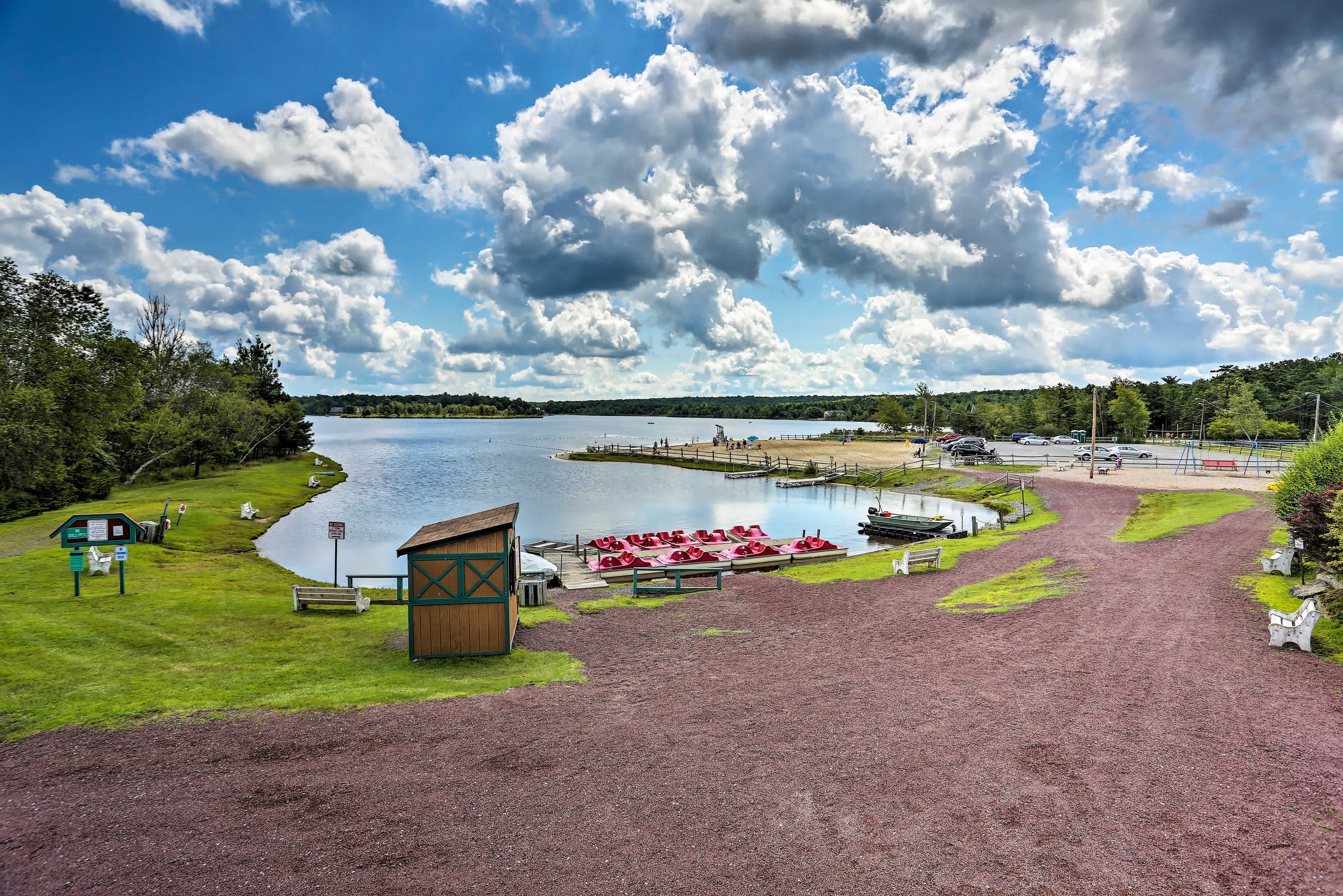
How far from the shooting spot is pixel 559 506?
2186 inches

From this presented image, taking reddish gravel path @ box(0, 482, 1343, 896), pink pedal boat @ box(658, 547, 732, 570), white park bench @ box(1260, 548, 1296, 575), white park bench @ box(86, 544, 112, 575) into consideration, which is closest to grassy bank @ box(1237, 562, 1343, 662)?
white park bench @ box(1260, 548, 1296, 575)

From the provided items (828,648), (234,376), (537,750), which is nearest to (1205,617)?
(828,648)

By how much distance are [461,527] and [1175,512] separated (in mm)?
33104

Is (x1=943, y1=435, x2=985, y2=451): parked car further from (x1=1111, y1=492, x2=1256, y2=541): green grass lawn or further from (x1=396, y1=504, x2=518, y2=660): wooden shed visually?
(x1=396, y1=504, x2=518, y2=660): wooden shed

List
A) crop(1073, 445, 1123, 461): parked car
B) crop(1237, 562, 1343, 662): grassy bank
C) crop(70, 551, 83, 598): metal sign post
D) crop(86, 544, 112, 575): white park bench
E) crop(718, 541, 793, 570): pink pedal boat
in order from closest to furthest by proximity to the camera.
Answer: crop(1237, 562, 1343, 662): grassy bank, crop(70, 551, 83, 598): metal sign post, crop(86, 544, 112, 575): white park bench, crop(718, 541, 793, 570): pink pedal boat, crop(1073, 445, 1123, 461): parked car

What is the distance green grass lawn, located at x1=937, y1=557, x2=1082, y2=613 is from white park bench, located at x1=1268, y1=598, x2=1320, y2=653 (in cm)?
500

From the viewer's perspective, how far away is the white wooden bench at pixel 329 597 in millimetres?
18375

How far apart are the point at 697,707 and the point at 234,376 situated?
303 feet

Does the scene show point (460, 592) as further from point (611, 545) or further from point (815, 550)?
point (815, 550)

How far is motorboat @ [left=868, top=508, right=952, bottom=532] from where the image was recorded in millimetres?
37719

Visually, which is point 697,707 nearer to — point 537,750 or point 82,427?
point 537,750

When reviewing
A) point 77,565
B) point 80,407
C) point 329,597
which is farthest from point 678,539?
point 80,407

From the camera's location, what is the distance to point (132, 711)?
1053cm

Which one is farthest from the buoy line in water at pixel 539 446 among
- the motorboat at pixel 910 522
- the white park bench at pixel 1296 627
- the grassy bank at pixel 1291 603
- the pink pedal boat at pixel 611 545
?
the white park bench at pixel 1296 627
